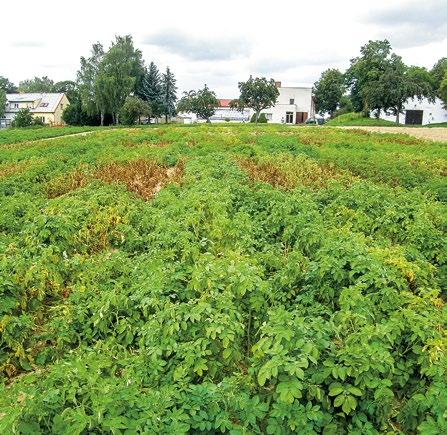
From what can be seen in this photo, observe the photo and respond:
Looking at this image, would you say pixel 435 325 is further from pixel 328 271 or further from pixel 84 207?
pixel 84 207

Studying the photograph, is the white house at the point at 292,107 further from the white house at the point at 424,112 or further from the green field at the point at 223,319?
the green field at the point at 223,319

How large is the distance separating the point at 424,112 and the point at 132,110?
127ft

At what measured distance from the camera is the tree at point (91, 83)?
5366 centimetres

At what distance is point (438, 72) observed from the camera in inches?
2704

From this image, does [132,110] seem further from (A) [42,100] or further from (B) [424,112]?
(B) [424,112]

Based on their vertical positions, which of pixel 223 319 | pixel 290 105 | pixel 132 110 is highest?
pixel 290 105

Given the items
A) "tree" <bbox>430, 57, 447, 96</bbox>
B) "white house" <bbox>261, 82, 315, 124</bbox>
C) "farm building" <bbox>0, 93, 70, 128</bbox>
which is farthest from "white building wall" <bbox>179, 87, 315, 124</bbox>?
"farm building" <bbox>0, 93, 70, 128</bbox>

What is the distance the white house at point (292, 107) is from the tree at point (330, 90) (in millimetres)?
6164

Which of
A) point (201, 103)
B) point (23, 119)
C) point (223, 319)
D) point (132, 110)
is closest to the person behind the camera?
point (223, 319)

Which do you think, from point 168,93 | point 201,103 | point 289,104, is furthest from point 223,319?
point 289,104

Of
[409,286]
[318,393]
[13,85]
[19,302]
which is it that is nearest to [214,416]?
[318,393]

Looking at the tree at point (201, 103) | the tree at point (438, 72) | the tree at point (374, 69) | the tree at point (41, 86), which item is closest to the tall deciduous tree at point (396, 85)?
the tree at point (374, 69)

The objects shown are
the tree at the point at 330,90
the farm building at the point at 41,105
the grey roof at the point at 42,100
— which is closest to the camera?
the farm building at the point at 41,105

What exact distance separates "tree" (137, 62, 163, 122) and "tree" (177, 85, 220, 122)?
3199mm
